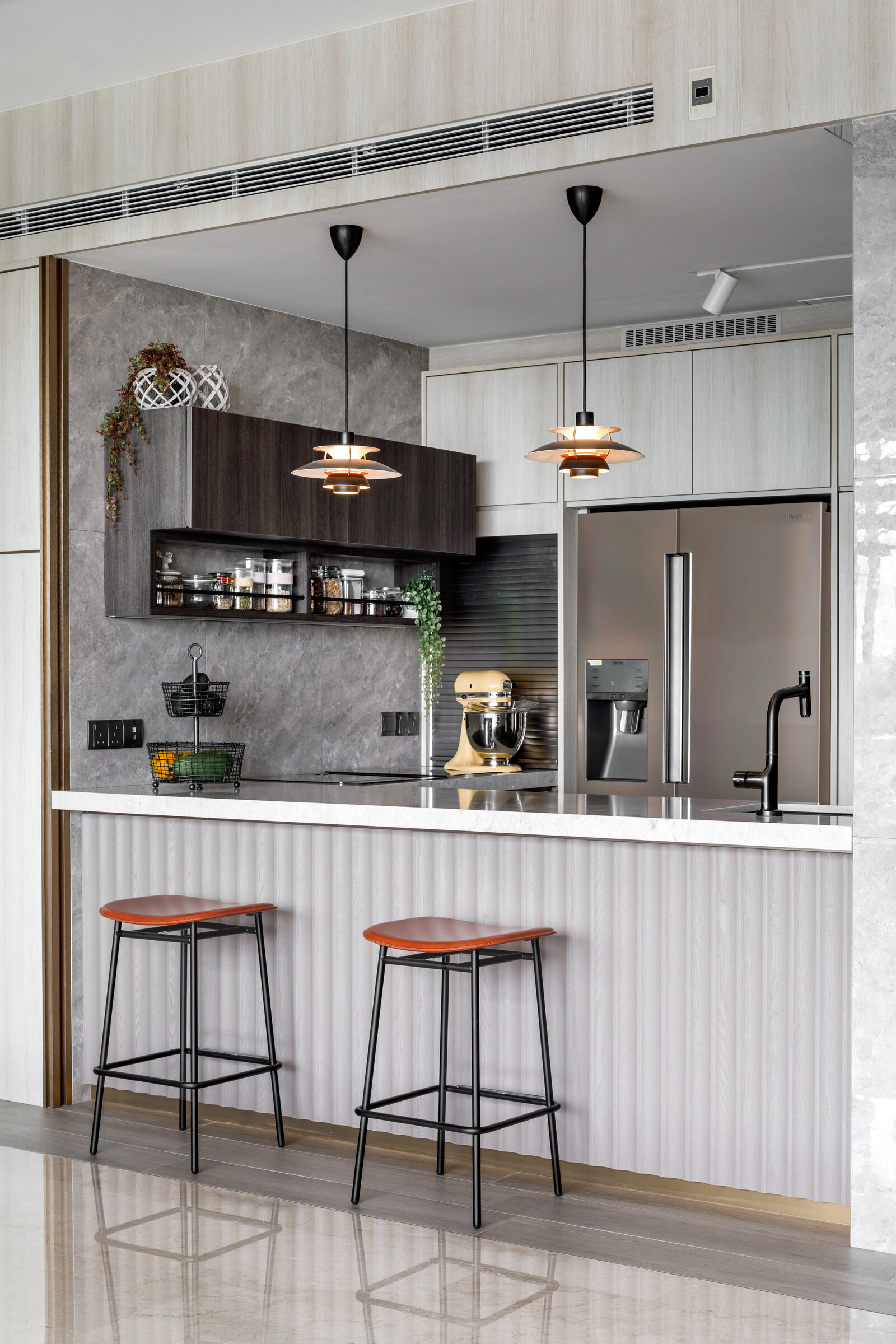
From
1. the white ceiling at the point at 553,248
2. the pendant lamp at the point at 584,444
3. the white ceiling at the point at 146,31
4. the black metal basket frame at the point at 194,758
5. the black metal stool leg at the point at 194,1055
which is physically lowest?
the black metal stool leg at the point at 194,1055

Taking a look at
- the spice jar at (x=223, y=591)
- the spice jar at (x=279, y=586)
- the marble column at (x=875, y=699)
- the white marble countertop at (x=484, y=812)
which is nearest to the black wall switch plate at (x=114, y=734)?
the white marble countertop at (x=484, y=812)

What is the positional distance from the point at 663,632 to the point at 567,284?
1.38 m

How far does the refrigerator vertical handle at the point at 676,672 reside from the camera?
565 cm

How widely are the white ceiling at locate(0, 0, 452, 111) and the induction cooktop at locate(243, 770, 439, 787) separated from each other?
229 centimetres

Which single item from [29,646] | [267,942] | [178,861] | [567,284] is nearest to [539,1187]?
[267,942]

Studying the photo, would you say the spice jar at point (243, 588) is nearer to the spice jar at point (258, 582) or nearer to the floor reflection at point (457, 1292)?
the spice jar at point (258, 582)

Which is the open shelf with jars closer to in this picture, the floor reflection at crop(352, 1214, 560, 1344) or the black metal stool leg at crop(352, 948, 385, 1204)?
the black metal stool leg at crop(352, 948, 385, 1204)

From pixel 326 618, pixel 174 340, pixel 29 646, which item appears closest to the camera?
pixel 29 646

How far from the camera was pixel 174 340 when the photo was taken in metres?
5.16

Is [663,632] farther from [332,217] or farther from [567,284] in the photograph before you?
[332,217]

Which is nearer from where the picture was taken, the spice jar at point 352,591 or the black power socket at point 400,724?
the spice jar at point 352,591

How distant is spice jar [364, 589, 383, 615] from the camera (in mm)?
5867

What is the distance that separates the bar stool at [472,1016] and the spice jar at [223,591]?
1.59 metres

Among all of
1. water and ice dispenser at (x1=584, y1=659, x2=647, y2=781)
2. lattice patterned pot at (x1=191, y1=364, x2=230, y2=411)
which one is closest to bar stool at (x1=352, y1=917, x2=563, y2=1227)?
water and ice dispenser at (x1=584, y1=659, x2=647, y2=781)
